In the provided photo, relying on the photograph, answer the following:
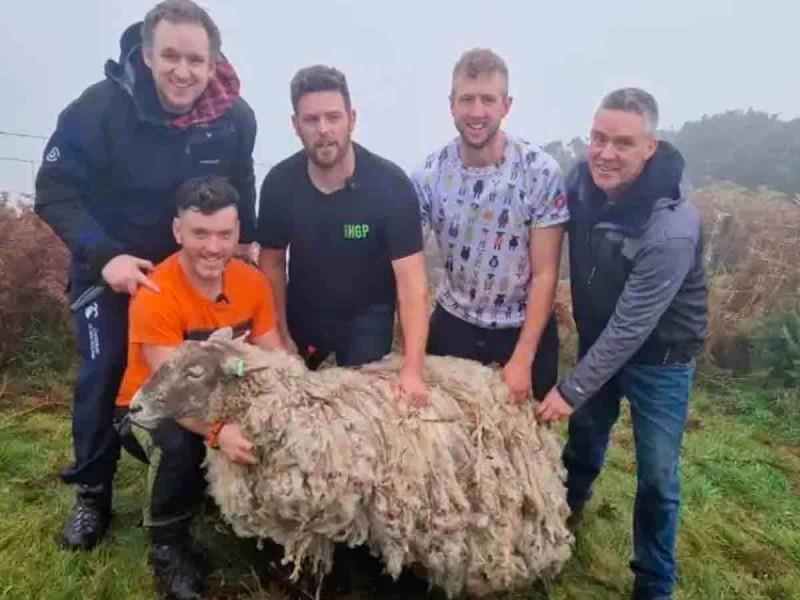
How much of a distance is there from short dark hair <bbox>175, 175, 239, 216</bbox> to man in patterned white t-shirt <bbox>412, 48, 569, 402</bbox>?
3.83ft

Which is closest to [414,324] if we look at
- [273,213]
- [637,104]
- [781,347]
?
[273,213]

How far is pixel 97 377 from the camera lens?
4.11 metres

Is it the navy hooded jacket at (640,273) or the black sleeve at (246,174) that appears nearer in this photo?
the navy hooded jacket at (640,273)

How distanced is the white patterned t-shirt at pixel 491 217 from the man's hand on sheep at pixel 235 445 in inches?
67.4

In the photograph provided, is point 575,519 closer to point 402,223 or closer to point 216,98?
point 402,223

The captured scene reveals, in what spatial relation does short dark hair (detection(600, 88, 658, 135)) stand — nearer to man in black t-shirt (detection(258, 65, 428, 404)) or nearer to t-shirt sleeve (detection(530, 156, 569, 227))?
t-shirt sleeve (detection(530, 156, 569, 227))

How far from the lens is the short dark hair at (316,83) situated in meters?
4.00

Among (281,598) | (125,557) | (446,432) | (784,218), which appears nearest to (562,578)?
(446,432)

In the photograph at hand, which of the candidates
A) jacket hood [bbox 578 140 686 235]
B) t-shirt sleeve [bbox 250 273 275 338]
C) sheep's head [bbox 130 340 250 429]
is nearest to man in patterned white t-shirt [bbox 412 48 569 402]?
jacket hood [bbox 578 140 686 235]

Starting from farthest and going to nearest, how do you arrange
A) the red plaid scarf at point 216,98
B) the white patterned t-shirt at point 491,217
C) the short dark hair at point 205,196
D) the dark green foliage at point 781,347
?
the dark green foliage at point 781,347 < the white patterned t-shirt at point 491,217 < the red plaid scarf at point 216,98 < the short dark hair at point 205,196

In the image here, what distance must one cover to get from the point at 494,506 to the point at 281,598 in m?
1.10

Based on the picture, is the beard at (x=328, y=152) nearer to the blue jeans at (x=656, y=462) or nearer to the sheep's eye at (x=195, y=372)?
the sheep's eye at (x=195, y=372)

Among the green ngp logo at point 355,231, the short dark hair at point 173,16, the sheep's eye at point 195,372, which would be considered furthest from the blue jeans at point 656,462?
the short dark hair at point 173,16

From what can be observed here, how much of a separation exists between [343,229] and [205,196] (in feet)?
2.59
